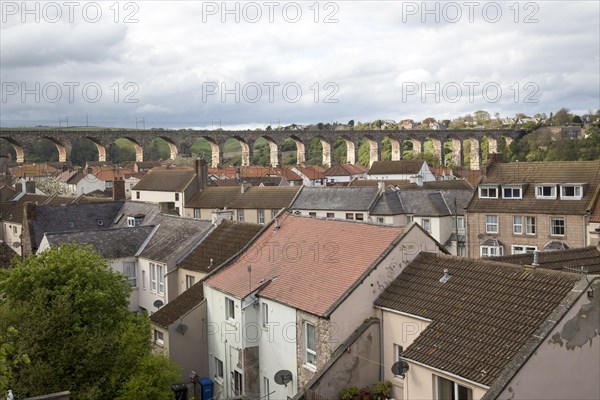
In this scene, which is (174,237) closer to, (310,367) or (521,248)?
(310,367)

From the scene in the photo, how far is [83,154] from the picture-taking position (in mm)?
147000

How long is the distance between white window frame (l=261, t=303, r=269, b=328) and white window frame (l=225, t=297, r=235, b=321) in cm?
151

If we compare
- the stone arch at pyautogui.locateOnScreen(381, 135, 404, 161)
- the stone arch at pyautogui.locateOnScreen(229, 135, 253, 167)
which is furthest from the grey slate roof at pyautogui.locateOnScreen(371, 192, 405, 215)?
the stone arch at pyautogui.locateOnScreen(381, 135, 404, 161)

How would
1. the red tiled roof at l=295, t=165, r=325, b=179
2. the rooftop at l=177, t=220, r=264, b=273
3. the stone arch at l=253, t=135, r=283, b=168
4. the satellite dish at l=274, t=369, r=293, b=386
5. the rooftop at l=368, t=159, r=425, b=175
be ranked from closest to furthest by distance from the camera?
the satellite dish at l=274, t=369, r=293, b=386 → the rooftop at l=177, t=220, r=264, b=273 → the rooftop at l=368, t=159, r=425, b=175 → the red tiled roof at l=295, t=165, r=325, b=179 → the stone arch at l=253, t=135, r=283, b=168

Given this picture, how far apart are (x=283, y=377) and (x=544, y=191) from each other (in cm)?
2505

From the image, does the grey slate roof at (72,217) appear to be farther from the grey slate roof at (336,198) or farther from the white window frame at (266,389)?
the white window frame at (266,389)

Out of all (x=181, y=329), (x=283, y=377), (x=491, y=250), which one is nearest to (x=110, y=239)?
(x=181, y=329)

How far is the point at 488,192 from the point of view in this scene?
38.8m

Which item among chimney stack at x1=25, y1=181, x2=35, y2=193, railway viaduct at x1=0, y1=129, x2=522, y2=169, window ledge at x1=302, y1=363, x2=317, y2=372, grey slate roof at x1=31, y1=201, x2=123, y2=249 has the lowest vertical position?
window ledge at x1=302, y1=363, x2=317, y2=372

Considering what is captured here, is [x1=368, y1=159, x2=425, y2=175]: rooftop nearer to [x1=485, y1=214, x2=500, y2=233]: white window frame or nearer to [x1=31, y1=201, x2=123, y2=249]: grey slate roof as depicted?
[x1=485, y1=214, x2=500, y2=233]: white window frame

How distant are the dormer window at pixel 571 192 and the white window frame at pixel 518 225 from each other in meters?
2.61

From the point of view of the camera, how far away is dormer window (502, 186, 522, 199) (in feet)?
123

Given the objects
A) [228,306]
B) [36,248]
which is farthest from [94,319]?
[36,248]

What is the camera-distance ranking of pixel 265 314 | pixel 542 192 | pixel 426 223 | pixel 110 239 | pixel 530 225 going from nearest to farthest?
pixel 265 314
pixel 110 239
pixel 530 225
pixel 542 192
pixel 426 223
